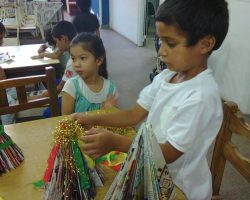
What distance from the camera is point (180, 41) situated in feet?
2.38

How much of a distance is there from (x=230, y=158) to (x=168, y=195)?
467 millimetres

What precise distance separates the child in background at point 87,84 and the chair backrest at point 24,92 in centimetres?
9

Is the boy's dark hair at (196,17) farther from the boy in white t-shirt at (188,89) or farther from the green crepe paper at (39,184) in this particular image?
the green crepe paper at (39,184)

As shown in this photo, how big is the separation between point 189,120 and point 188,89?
10 centimetres

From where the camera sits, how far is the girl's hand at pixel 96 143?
65 centimetres

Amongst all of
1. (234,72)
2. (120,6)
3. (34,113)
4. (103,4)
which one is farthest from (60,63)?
(103,4)

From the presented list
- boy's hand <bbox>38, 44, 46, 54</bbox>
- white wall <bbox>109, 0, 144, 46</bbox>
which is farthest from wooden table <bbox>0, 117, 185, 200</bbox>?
white wall <bbox>109, 0, 144, 46</bbox>

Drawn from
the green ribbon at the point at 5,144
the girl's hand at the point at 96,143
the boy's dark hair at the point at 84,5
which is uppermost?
the boy's dark hair at the point at 84,5

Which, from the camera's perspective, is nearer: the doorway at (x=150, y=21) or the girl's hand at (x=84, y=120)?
the girl's hand at (x=84, y=120)

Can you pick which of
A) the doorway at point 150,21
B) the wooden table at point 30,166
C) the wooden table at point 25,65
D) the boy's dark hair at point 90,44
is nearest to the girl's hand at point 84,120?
the wooden table at point 30,166

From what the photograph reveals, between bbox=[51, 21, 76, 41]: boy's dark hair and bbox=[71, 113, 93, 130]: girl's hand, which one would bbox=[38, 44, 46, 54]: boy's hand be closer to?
bbox=[51, 21, 76, 41]: boy's dark hair

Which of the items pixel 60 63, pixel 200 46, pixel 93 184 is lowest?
pixel 60 63

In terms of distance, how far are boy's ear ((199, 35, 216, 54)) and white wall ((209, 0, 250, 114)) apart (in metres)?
2.27

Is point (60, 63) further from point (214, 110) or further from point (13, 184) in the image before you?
point (214, 110)
